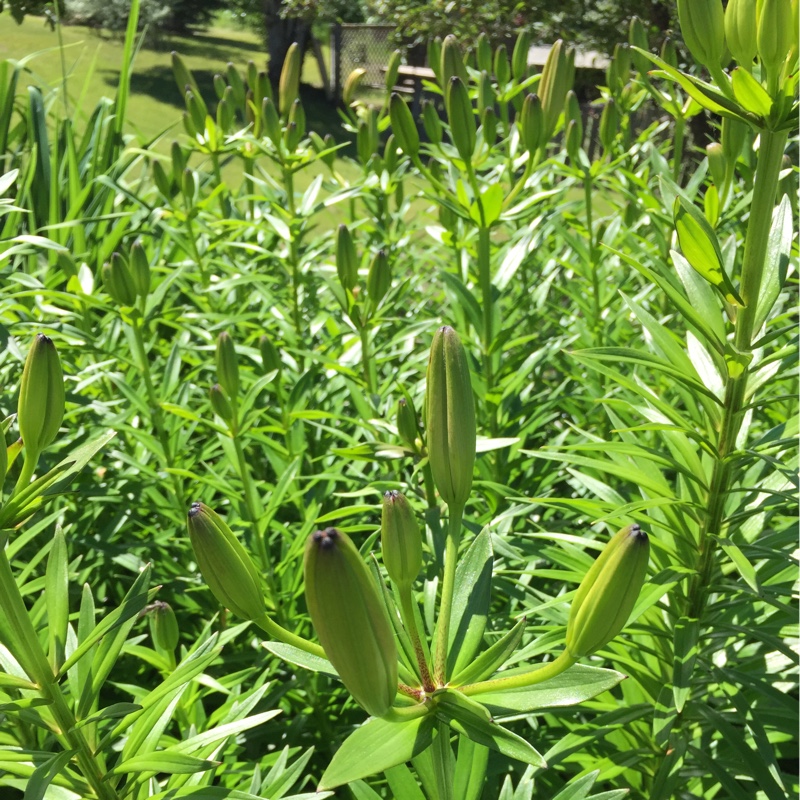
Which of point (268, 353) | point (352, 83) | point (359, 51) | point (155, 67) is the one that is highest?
point (359, 51)

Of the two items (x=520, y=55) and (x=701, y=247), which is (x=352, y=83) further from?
(x=701, y=247)

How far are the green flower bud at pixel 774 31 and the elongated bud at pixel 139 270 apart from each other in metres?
0.73

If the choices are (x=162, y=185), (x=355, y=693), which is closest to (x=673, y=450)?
(x=355, y=693)

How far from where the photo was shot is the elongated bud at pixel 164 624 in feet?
2.37

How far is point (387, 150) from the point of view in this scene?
152 cm

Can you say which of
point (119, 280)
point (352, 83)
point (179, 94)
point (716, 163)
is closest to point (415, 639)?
point (119, 280)

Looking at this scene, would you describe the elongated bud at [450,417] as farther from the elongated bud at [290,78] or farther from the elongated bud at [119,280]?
the elongated bud at [290,78]

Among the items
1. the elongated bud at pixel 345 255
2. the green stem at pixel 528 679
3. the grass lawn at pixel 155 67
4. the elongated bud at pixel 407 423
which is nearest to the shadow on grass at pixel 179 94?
the grass lawn at pixel 155 67

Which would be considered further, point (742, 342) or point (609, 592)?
point (742, 342)

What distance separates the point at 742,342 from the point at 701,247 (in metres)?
0.09

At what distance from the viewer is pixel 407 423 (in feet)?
2.55

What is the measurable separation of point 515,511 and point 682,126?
0.90 meters

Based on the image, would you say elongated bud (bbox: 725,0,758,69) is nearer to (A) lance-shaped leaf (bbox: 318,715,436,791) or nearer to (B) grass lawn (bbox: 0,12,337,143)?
(A) lance-shaped leaf (bbox: 318,715,436,791)

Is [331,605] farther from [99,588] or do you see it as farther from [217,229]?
[217,229]
